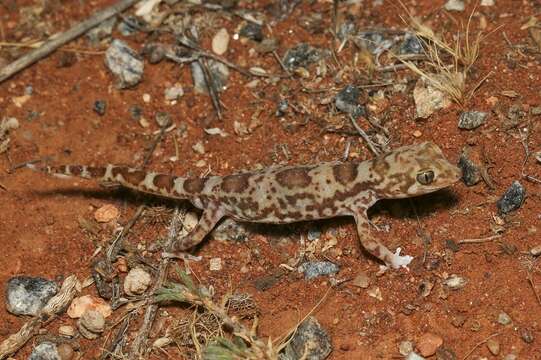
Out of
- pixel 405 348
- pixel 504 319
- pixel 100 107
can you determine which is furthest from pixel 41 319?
pixel 504 319

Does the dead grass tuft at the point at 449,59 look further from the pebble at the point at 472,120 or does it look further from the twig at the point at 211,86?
the twig at the point at 211,86

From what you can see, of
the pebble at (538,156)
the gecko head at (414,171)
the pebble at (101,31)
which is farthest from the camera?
the pebble at (101,31)

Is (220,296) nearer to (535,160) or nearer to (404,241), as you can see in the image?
(404,241)

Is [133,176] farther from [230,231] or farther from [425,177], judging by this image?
[425,177]

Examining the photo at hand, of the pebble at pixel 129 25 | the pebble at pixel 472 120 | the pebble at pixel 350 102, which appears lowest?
the pebble at pixel 350 102

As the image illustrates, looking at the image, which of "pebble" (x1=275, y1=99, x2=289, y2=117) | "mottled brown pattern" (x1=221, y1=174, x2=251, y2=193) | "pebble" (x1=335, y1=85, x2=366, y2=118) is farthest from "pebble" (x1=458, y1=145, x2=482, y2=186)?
"mottled brown pattern" (x1=221, y1=174, x2=251, y2=193)

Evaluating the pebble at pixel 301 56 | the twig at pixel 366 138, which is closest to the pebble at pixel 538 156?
the twig at pixel 366 138

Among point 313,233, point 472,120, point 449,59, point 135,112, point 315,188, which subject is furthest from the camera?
point 135,112
